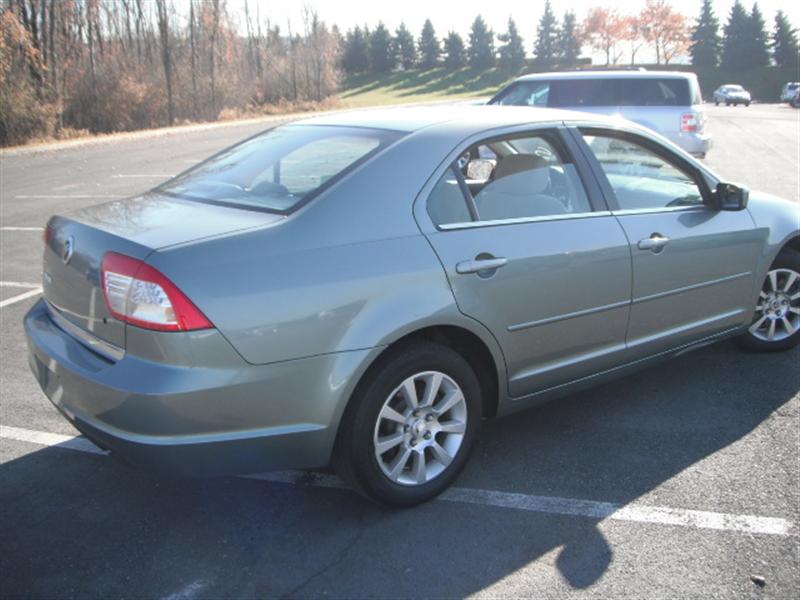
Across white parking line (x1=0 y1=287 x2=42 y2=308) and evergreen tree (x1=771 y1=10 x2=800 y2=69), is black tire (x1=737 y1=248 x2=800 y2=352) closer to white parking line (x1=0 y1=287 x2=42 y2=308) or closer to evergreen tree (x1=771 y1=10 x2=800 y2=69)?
white parking line (x1=0 y1=287 x2=42 y2=308)

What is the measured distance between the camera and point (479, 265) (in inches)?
129

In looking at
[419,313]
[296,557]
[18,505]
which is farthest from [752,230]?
[18,505]

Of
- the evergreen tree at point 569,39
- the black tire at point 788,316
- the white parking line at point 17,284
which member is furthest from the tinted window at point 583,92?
the evergreen tree at point 569,39

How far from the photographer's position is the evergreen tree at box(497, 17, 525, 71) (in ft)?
281

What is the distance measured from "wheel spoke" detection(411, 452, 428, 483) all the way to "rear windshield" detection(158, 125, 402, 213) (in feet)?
3.86

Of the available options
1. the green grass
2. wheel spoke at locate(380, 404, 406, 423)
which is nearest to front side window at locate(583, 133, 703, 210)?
wheel spoke at locate(380, 404, 406, 423)

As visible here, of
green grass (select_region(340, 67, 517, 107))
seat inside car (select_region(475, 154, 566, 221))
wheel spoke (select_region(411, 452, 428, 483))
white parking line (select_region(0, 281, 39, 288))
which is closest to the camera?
wheel spoke (select_region(411, 452, 428, 483))

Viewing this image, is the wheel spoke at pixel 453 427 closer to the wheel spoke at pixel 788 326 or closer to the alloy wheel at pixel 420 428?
the alloy wheel at pixel 420 428

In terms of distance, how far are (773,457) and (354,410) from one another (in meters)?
2.14

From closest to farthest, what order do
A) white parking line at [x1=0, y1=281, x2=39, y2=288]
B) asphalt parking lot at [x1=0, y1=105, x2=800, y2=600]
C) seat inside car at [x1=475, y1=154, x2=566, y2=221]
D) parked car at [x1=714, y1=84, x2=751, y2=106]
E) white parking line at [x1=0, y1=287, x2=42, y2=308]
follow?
asphalt parking lot at [x1=0, y1=105, x2=800, y2=600]
seat inside car at [x1=475, y1=154, x2=566, y2=221]
white parking line at [x1=0, y1=287, x2=42, y2=308]
white parking line at [x1=0, y1=281, x2=39, y2=288]
parked car at [x1=714, y1=84, x2=751, y2=106]

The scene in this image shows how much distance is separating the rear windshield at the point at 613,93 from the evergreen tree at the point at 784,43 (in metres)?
70.3

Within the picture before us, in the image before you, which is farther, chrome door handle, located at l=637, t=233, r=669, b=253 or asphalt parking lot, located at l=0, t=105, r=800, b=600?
chrome door handle, located at l=637, t=233, r=669, b=253

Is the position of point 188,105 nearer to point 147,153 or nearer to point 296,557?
point 147,153

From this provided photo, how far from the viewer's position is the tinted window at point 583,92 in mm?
12477
